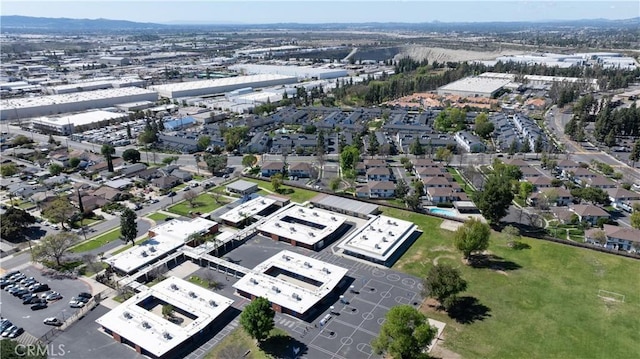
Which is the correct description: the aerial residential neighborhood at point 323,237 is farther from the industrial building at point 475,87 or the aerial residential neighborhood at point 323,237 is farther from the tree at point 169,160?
the industrial building at point 475,87

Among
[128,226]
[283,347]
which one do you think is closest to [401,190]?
[283,347]

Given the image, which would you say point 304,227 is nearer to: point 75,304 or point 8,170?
point 75,304

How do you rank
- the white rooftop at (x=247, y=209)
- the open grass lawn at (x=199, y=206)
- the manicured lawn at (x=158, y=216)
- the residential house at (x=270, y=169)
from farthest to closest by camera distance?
1. the residential house at (x=270, y=169)
2. the open grass lawn at (x=199, y=206)
3. the manicured lawn at (x=158, y=216)
4. the white rooftop at (x=247, y=209)

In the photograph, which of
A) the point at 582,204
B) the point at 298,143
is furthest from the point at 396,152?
the point at 582,204

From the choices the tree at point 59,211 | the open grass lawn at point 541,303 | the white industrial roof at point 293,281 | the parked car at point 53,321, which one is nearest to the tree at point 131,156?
the tree at point 59,211

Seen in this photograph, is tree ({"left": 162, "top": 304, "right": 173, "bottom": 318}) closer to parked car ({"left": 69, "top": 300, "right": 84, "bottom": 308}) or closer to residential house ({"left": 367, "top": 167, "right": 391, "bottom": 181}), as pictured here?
parked car ({"left": 69, "top": 300, "right": 84, "bottom": 308})

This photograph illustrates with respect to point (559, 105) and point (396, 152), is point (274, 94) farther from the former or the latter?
point (559, 105)

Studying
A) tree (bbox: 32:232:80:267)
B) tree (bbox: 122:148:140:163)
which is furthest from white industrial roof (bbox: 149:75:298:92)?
tree (bbox: 32:232:80:267)
